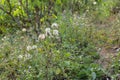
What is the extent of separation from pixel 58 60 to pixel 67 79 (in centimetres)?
23

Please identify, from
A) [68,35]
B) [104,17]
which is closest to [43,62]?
[68,35]

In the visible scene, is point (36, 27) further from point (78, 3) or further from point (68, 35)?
point (78, 3)

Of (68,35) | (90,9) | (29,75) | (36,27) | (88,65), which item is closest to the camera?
(29,75)

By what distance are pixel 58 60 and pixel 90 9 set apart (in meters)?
3.02

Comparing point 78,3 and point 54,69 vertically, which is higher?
point 78,3

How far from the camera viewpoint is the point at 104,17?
550 cm

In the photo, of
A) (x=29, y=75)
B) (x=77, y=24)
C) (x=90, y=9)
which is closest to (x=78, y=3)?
(x=90, y=9)

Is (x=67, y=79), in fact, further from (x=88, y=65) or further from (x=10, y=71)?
(x=10, y=71)

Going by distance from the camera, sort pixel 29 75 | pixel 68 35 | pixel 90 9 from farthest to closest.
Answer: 1. pixel 90 9
2. pixel 68 35
3. pixel 29 75

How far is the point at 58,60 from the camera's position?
10.1ft

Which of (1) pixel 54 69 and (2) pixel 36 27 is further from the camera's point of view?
(2) pixel 36 27

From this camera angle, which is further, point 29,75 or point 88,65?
point 88,65

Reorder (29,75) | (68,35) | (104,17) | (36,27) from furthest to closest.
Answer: (104,17) < (36,27) < (68,35) < (29,75)

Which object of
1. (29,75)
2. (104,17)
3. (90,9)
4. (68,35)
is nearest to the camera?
(29,75)
